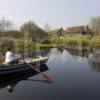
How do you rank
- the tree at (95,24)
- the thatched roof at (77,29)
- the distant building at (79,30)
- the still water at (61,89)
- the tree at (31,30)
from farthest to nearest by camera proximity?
1. the thatched roof at (77,29)
2. the distant building at (79,30)
3. the tree at (95,24)
4. the tree at (31,30)
5. the still water at (61,89)

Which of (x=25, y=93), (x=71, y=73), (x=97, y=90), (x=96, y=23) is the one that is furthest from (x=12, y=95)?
(x=96, y=23)

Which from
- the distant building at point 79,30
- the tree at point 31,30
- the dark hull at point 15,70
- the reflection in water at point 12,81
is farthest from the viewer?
the distant building at point 79,30

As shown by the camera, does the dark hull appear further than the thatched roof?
No

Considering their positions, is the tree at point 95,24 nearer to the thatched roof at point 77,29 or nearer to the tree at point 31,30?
the thatched roof at point 77,29

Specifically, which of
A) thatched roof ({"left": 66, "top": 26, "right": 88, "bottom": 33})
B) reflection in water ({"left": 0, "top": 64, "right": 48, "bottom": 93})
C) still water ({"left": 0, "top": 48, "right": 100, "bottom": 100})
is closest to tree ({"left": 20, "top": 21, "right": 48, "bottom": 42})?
thatched roof ({"left": 66, "top": 26, "right": 88, "bottom": 33})

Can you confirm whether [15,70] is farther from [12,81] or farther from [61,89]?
[61,89]

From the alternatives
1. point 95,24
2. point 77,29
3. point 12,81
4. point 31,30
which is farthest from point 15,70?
point 77,29

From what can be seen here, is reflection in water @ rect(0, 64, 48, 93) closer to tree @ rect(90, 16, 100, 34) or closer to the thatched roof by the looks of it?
tree @ rect(90, 16, 100, 34)

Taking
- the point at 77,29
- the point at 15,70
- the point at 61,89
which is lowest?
the point at 61,89

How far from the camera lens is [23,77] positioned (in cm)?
1872

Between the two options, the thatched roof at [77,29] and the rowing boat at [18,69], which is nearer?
the rowing boat at [18,69]

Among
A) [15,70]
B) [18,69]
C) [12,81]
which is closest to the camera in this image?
[12,81]

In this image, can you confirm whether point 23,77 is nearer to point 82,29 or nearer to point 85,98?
point 85,98

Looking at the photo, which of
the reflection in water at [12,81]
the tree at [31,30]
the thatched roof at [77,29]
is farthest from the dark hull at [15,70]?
the thatched roof at [77,29]
